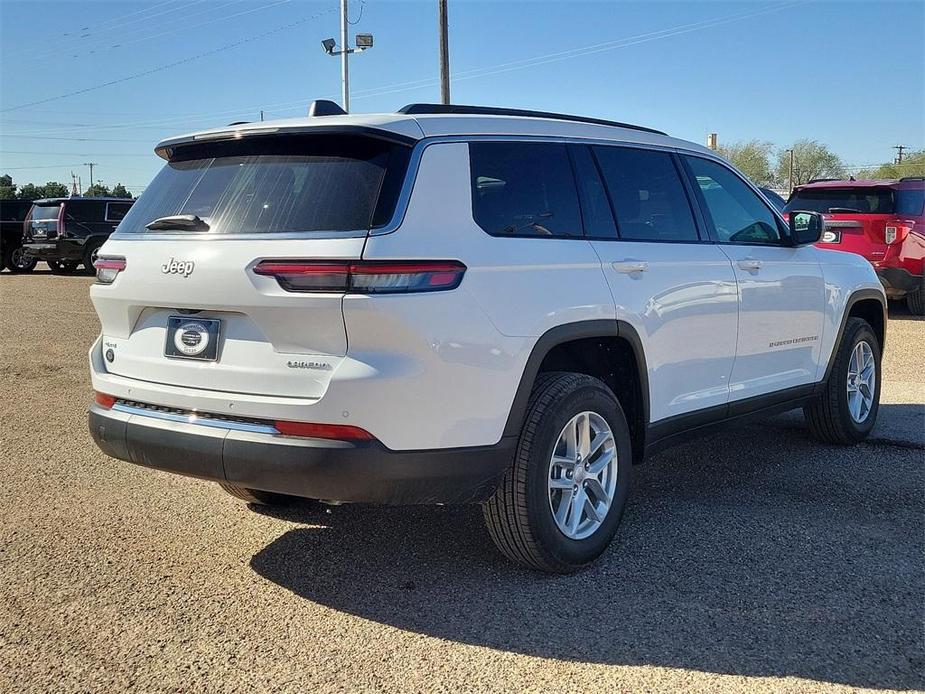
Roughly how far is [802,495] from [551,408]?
6.68ft

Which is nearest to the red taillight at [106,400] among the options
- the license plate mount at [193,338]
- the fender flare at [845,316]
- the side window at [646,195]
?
the license plate mount at [193,338]

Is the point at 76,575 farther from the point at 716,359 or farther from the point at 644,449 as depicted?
the point at 716,359

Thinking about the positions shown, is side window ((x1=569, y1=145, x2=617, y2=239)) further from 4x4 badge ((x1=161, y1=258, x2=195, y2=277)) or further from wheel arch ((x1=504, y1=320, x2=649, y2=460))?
4x4 badge ((x1=161, y1=258, x2=195, y2=277))

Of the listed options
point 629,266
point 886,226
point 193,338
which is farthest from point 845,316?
point 886,226

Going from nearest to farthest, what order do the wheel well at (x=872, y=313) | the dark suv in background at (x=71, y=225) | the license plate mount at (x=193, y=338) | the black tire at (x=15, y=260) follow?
1. the license plate mount at (x=193, y=338)
2. the wheel well at (x=872, y=313)
3. the dark suv in background at (x=71, y=225)
4. the black tire at (x=15, y=260)

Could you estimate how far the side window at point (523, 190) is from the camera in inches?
146

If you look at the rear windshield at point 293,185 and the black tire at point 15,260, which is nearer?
the rear windshield at point 293,185

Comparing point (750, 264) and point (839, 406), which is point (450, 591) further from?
point (839, 406)

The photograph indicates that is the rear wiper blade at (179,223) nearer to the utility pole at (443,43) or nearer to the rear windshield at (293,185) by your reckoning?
the rear windshield at (293,185)

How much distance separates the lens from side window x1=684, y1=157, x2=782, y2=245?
16.5 ft

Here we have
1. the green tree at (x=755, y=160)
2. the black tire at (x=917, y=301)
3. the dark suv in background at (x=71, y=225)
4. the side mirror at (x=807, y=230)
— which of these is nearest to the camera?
the side mirror at (x=807, y=230)

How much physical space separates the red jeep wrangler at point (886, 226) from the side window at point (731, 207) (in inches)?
286

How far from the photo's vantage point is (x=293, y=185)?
3514 mm

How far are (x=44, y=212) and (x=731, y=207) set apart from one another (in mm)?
20988
